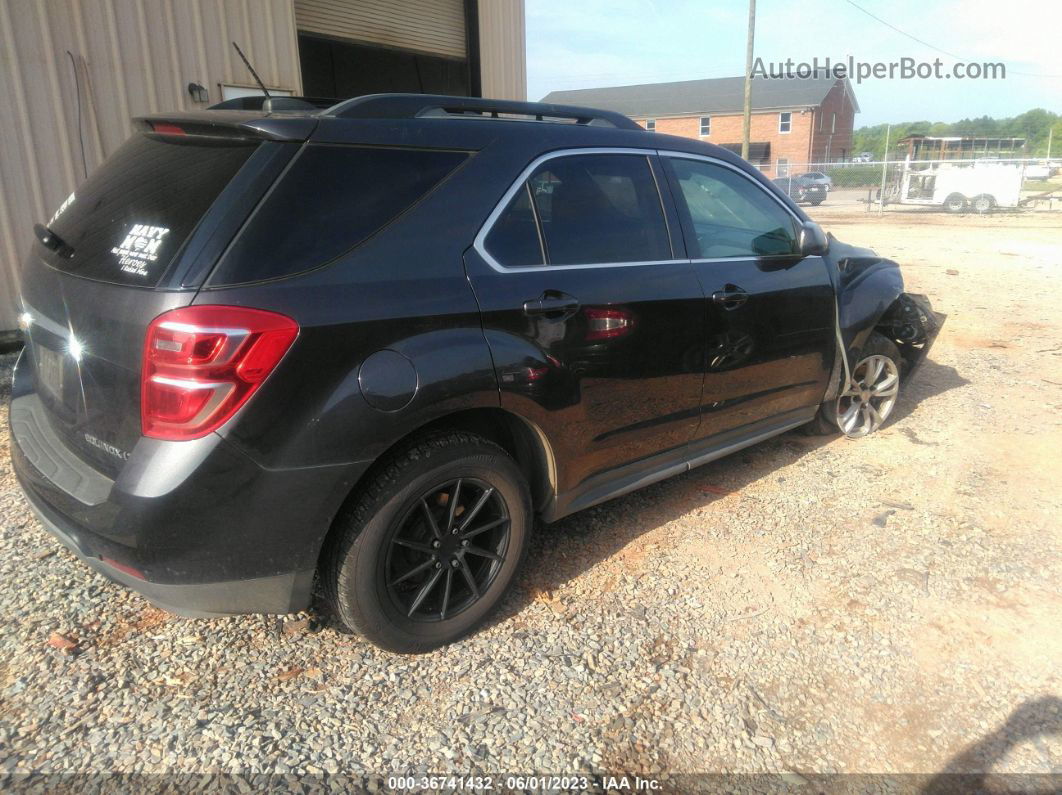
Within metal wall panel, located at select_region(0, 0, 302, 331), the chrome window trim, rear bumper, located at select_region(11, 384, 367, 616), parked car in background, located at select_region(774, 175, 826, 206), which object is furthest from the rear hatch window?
parked car in background, located at select_region(774, 175, 826, 206)

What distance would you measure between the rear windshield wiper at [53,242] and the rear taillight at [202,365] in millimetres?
742

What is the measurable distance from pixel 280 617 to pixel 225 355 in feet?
4.33

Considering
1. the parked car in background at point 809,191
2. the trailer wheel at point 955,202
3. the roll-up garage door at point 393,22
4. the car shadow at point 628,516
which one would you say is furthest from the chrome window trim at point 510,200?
the parked car in background at point 809,191

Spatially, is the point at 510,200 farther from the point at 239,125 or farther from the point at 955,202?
the point at 955,202

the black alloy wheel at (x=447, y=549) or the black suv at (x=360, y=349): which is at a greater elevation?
the black suv at (x=360, y=349)

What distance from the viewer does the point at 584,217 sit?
3002mm

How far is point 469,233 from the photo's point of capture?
257cm

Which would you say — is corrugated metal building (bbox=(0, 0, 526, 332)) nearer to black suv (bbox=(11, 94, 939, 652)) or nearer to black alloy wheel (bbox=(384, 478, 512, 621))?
black suv (bbox=(11, 94, 939, 652))

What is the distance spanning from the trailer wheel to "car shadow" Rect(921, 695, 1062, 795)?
27591 mm

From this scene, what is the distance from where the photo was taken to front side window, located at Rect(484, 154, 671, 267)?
2730 millimetres

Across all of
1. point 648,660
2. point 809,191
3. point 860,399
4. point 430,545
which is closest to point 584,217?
point 430,545

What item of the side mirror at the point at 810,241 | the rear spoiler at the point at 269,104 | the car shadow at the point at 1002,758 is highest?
the rear spoiler at the point at 269,104

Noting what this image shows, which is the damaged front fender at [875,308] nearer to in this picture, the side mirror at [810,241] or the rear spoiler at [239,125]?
the side mirror at [810,241]

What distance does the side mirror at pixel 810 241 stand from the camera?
3.94 m
